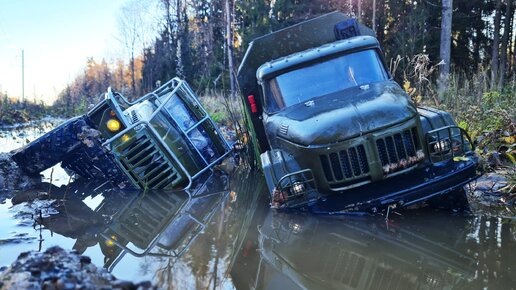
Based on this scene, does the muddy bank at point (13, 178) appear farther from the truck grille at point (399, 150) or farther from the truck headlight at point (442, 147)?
the truck headlight at point (442, 147)

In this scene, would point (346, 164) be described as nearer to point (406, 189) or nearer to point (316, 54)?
point (406, 189)

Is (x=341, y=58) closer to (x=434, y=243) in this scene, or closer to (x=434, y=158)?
(x=434, y=158)

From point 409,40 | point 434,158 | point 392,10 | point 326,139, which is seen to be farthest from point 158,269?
point 392,10

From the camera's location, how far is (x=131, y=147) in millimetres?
6898

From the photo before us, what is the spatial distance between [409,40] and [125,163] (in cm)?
1841

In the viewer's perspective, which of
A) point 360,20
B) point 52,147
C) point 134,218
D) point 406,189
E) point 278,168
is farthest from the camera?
point 360,20

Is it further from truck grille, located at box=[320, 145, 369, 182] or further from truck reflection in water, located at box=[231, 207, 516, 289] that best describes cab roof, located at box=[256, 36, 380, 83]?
truck reflection in water, located at box=[231, 207, 516, 289]

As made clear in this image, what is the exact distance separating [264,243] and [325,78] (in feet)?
8.61

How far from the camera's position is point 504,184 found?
572cm

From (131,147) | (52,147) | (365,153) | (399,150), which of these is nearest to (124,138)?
(131,147)

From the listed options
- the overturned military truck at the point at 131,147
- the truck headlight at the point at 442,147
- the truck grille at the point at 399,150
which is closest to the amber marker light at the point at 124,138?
the overturned military truck at the point at 131,147

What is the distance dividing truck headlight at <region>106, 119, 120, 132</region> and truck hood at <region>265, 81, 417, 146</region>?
272 cm

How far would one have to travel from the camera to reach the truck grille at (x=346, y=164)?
4.79 m

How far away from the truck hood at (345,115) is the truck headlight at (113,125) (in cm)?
272
